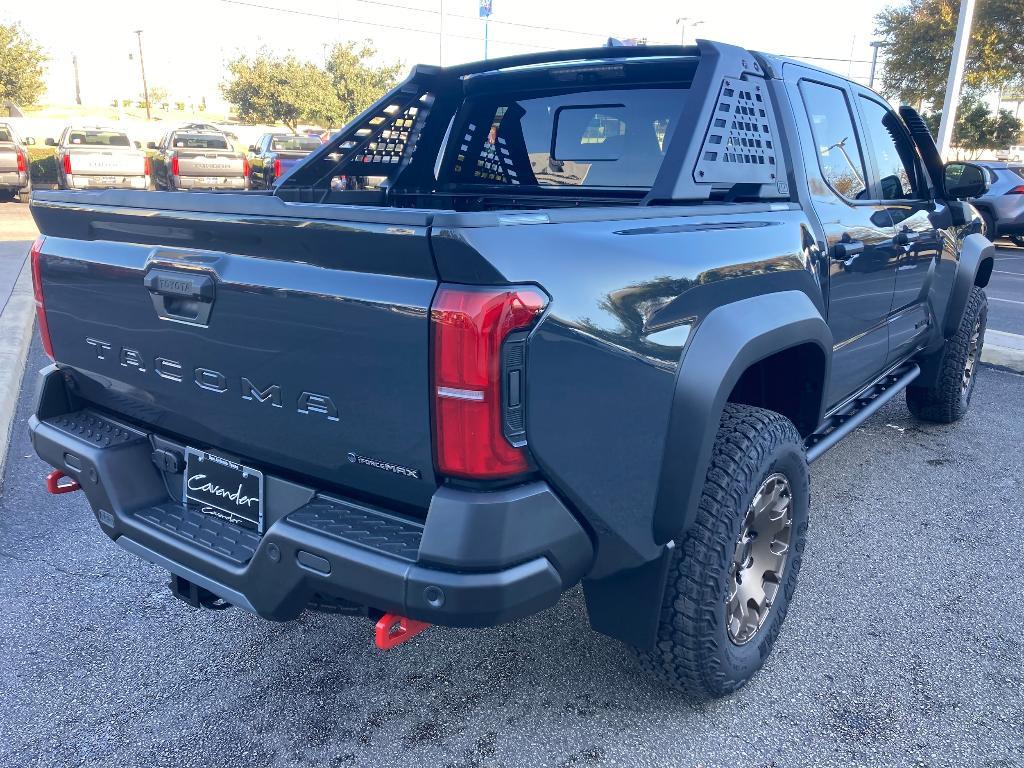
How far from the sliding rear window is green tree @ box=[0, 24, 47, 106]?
41.9 m

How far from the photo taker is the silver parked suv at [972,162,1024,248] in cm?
1444

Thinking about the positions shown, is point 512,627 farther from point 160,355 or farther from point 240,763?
point 160,355

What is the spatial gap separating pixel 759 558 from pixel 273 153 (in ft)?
66.5

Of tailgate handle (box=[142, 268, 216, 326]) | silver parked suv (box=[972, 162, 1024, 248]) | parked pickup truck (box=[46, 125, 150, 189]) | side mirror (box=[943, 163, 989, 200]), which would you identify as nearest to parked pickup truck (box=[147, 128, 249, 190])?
parked pickup truck (box=[46, 125, 150, 189])

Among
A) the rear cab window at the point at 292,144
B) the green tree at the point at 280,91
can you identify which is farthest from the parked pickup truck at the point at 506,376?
the green tree at the point at 280,91

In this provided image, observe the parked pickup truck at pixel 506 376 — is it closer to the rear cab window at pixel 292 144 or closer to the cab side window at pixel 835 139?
the cab side window at pixel 835 139

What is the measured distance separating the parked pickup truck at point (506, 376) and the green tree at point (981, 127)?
1287 inches

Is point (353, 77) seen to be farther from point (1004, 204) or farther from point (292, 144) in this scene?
point (1004, 204)

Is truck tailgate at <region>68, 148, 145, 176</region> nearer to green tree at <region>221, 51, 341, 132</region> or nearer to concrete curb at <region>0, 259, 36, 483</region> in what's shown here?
concrete curb at <region>0, 259, 36, 483</region>

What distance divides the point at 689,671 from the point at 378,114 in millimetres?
2749

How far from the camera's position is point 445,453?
174 cm

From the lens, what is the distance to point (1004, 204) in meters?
14.5

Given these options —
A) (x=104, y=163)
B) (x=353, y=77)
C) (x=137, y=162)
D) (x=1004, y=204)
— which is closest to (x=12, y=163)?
(x=104, y=163)

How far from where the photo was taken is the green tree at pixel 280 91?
48312 mm
